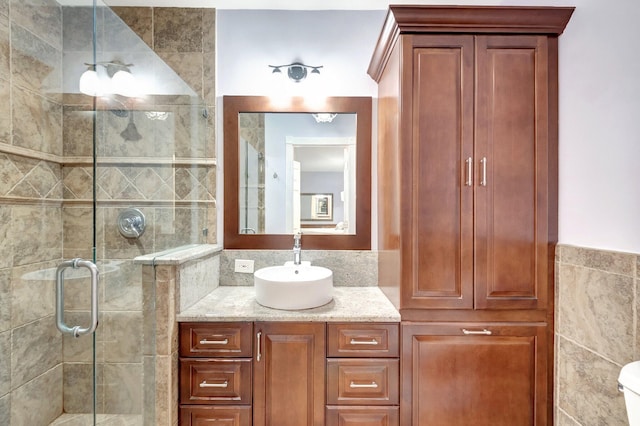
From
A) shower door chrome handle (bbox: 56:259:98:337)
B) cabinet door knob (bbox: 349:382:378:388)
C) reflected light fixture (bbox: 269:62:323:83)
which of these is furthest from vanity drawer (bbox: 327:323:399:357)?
reflected light fixture (bbox: 269:62:323:83)

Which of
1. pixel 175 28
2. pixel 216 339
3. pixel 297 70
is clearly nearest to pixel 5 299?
pixel 216 339

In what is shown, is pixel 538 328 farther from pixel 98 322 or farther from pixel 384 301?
pixel 98 322

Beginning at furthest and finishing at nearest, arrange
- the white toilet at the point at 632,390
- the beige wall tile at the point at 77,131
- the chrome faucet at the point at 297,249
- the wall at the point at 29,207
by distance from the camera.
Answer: the chrome faucet at the point at 297,249 < the beige wall tile at the point at 77,131 < the wall at the point at 29,207 < the white toilet at the point at 632,390

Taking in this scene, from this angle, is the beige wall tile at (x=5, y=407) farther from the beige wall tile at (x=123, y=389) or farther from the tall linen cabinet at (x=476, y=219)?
the tall linen cabinet at (x=476, y=219)

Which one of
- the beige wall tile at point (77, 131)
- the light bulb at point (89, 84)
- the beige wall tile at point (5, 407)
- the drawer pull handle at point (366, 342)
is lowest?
the beige wall tile at point (5, 407)

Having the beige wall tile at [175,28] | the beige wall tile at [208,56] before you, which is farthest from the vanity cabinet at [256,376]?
the beige wall tile at [175,28]

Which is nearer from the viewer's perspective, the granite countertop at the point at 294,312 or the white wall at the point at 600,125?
the white wall at the point at 600,125

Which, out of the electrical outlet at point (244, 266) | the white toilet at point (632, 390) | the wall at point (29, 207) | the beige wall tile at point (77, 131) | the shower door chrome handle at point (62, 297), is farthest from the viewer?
the electrical outlet at point (244, 266)

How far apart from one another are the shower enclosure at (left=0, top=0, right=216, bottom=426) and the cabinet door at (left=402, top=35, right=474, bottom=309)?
Result: 4.23ft

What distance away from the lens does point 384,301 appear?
168 centimetres

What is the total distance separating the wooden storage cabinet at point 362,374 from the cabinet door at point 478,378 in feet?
0.20

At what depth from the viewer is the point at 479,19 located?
1399 millimetres

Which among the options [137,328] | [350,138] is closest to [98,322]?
[137,328]

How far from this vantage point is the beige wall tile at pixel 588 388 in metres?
1.18
